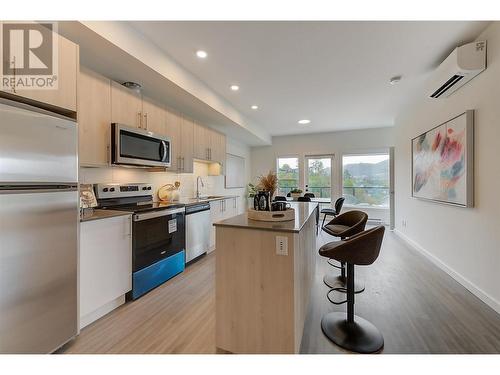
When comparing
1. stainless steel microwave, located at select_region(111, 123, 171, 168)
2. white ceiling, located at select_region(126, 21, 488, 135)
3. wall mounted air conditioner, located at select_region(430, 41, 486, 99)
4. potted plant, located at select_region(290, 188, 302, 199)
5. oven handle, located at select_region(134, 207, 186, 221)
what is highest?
white ceiling, located at select_region(126, 21, 488, 135)

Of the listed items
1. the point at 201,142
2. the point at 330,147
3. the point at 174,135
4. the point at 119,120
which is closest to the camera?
the point at 119,120

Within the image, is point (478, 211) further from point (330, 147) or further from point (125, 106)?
point (330, 147)

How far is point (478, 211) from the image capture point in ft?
7.70

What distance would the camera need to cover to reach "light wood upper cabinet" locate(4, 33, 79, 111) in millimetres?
1544

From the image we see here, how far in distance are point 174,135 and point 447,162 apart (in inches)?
143

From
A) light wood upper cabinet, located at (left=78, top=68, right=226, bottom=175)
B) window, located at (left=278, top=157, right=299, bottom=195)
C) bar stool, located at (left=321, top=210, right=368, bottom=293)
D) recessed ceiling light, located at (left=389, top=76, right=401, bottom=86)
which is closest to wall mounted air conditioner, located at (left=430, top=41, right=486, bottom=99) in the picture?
recessed ceiling light, located at (left=389, top=76, right=401, bottom=86)

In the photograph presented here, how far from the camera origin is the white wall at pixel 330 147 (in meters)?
5.85

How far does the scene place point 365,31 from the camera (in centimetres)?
211

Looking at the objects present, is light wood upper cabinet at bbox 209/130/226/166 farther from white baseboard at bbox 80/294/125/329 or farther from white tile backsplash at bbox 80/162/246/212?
white baseboard at bbox 80/294/125/329

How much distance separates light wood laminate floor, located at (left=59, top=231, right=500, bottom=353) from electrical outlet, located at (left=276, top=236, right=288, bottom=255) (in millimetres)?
789

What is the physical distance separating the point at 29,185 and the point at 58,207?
0.72ft
